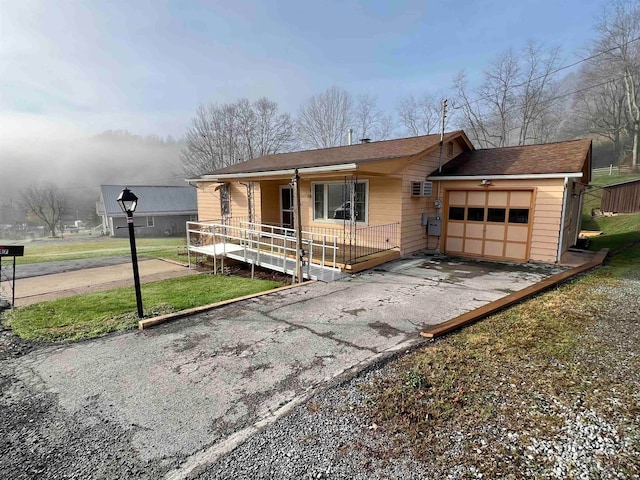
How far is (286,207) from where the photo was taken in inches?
543

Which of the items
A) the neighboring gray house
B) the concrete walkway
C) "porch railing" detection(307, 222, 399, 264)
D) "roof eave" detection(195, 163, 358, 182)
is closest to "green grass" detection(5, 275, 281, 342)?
the concrete walkway

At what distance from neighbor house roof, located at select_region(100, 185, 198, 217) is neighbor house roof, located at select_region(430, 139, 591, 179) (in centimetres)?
3342

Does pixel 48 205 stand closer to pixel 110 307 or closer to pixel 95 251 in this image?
pixel 95 251

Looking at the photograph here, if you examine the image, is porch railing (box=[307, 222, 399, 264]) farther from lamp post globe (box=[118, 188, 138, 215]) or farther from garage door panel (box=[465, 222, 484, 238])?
lamp post globe (box=[118, 188, 138, 215])

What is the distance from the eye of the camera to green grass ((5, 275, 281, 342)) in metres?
5.38

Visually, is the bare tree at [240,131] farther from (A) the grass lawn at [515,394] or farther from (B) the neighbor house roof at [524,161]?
(A) the grass lawn at [515,394]

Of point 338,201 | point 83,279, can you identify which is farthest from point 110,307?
point 338,201

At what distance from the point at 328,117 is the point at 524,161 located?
29.0 metres

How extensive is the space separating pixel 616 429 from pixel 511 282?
17.1ft

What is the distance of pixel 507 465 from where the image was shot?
7.66 ft

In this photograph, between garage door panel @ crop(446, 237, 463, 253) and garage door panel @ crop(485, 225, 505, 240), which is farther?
garage door panel @ crop(446, 237, 463, 253)

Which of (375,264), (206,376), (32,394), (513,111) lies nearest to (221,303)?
(206,376)

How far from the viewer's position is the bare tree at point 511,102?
3136 centimetres

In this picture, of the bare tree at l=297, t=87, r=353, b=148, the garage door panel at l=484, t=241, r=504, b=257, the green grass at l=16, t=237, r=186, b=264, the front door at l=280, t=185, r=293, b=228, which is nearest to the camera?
the garage door panel at l=484, t=241, r=504, b=257
